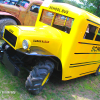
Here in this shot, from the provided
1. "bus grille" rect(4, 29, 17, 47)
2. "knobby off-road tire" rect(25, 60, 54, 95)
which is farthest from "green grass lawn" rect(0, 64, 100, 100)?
"bus grille" rect(4, 29, 17, 47)

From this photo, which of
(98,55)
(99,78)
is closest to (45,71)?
(98,55)

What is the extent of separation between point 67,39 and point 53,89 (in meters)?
1.37

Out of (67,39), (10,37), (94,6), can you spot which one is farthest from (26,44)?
(94,6)

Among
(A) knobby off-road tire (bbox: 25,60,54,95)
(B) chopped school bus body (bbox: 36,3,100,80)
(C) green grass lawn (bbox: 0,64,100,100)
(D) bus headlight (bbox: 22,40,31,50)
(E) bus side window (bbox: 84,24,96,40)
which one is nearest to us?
(D) bus headlight (bbox: 22,40,31,50)

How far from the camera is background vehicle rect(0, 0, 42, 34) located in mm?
5929

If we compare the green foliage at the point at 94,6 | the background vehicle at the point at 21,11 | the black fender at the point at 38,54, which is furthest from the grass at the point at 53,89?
the green foliage at the point at 94,6

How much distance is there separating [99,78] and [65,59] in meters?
2.45

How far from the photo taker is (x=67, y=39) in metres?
3.15

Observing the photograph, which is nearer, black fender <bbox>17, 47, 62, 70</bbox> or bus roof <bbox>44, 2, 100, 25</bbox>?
black fender <bbox>17, 47, 62, 70</bbox>

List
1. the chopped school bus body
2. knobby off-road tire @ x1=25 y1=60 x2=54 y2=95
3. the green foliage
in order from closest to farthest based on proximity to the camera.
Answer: knobby off-road tire @ x1=25 y1=60 x2=54 y2=95
the chopped school bus body
the green foliage

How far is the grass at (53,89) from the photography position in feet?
9.43

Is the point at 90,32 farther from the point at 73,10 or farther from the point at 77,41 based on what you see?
the point at 73,10

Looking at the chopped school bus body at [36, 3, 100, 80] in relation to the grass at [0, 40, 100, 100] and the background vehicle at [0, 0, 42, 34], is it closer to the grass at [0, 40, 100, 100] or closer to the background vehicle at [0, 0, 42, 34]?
the grass at [0, 40, 100, 100]

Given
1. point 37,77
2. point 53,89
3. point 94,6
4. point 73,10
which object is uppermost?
point 94,6
